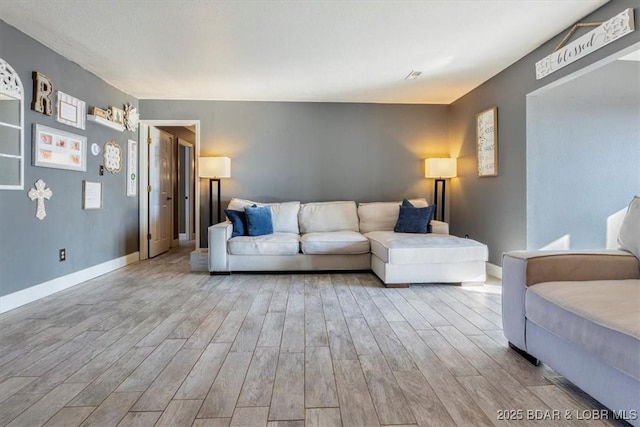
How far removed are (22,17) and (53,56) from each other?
60 centimetres

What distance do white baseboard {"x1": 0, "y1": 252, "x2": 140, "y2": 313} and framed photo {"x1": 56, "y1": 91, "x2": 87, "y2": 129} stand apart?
59.1 inches

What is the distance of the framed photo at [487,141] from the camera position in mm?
3738

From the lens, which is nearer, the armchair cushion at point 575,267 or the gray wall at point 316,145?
the armchair cushion at point 575,267

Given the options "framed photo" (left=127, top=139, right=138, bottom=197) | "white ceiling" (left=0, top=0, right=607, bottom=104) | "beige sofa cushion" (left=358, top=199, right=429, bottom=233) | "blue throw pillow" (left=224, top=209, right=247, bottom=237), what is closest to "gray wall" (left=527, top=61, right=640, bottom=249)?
"white ceiling" (left=0, top=0, right=607, bottom=104)

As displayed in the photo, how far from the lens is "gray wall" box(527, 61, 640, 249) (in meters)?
3.22

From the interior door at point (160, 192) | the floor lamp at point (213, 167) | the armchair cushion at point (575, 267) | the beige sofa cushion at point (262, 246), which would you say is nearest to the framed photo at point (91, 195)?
the interior door at point (160, 192)

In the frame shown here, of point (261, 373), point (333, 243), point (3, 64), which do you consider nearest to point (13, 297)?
point (3, 64)

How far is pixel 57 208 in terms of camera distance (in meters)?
3.12

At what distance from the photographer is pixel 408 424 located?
126cm

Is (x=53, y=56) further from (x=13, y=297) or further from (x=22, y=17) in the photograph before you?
(x=13, y=297)

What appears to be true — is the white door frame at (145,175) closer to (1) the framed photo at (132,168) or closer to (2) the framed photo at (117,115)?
(1) the framed photo at (132,168)

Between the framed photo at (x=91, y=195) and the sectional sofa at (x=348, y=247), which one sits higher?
the framed photo at (x=91, y=195)

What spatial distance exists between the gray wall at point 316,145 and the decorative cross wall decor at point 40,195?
198 cm

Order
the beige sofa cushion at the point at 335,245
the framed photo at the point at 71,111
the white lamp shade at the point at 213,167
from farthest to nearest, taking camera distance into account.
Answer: the white lamp shade at the point at 213,167
the beige sofa cushion at the point at 335,245
the framed photo at the point at 71,111
